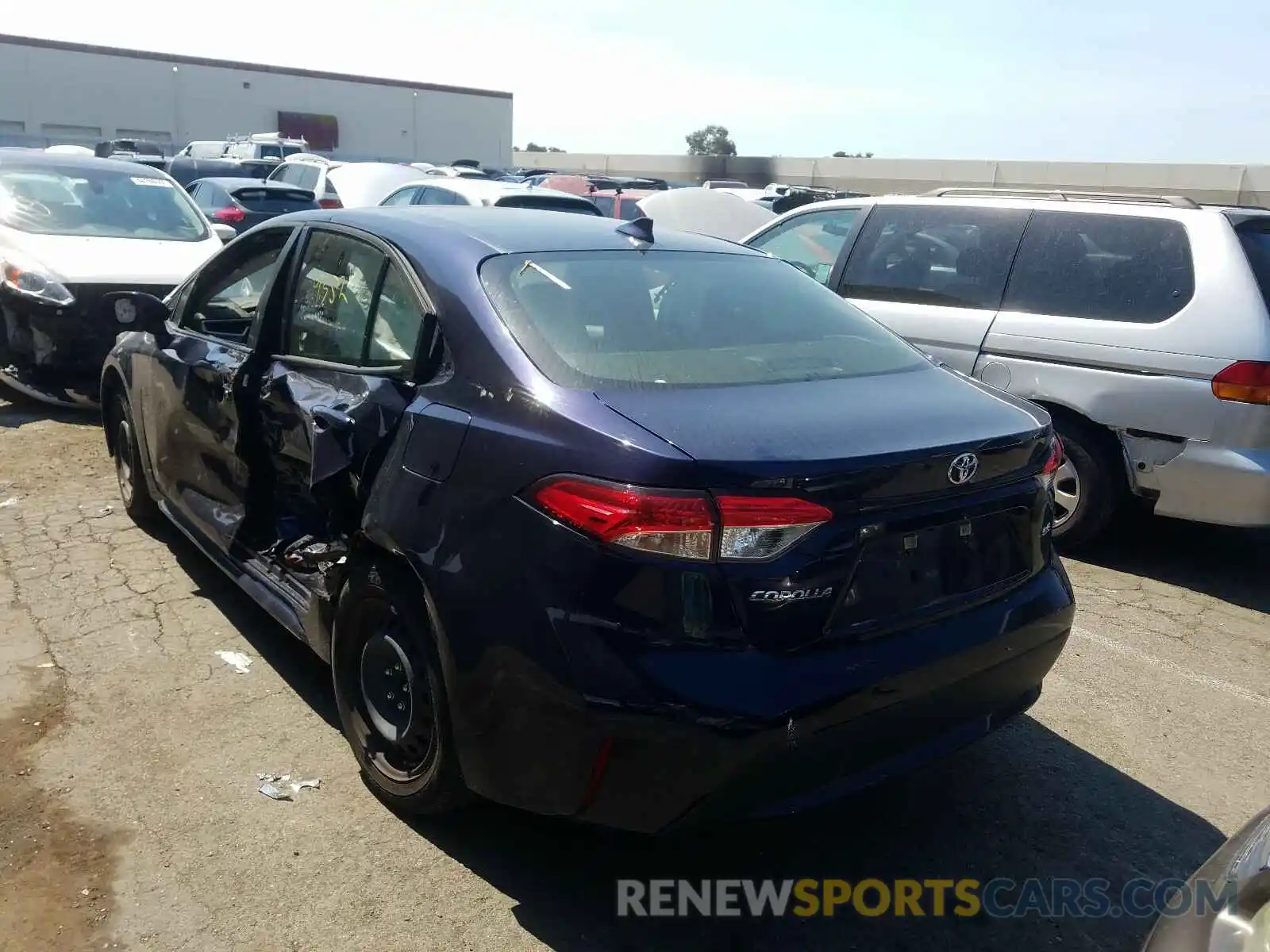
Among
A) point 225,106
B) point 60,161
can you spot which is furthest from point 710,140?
point 60,161

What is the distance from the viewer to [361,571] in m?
3.06

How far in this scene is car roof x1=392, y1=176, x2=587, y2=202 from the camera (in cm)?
1184

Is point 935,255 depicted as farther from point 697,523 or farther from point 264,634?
point 697,523

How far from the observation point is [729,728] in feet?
7.68

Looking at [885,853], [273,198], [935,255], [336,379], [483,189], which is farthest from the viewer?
[273,198]

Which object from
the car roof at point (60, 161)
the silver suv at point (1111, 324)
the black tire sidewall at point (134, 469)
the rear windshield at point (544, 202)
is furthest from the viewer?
the rear windshield at point (544, 202)

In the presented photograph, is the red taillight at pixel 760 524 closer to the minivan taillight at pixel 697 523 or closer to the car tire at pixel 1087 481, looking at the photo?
the minivan taillight at pixel 697 523

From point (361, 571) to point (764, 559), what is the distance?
1265 millimetres

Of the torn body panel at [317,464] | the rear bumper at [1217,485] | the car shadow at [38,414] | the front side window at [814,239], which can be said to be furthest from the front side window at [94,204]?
the rear bumper at [1217,485]

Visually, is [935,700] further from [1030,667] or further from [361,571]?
[361,571]

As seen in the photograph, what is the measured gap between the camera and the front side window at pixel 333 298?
11.3 feet

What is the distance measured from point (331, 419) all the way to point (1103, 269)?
3992 millimetres

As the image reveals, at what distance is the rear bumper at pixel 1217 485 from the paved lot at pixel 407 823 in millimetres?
529

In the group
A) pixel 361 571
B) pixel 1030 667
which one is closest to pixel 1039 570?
pixel 1030 667
